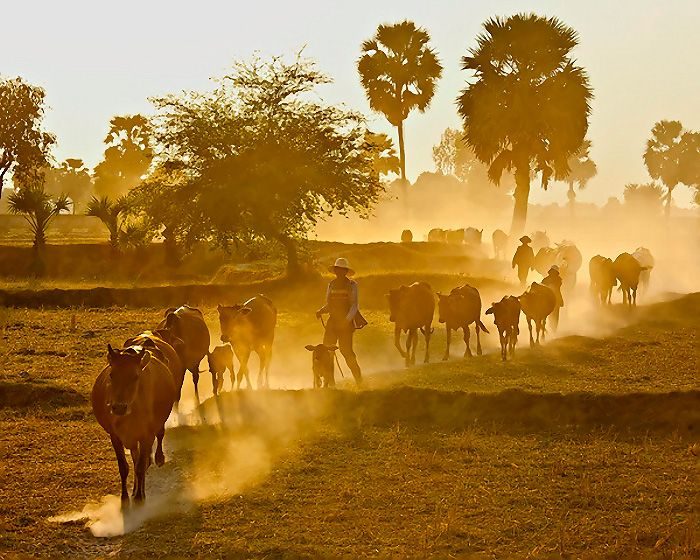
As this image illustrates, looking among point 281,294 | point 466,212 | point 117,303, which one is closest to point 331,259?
point 281,294

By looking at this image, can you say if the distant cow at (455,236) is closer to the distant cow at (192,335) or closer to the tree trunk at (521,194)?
the tree trunk at (521,194)

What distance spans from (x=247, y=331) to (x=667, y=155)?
11696 centimetres

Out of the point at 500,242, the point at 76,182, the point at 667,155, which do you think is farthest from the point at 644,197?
the point at 500,242

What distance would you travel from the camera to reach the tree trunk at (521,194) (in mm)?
51000

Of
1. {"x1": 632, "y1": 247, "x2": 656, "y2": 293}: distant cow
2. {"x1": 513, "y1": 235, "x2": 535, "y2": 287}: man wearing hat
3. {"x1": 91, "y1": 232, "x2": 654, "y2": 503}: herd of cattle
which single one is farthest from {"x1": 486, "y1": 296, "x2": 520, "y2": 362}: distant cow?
{"x1": 632, "y1": 247, "x2": 656, "y2": 293}: distant cow

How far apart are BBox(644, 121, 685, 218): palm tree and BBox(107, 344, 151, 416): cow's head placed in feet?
402

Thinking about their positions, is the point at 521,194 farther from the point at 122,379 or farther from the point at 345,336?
the point at 122,379

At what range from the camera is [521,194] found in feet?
168

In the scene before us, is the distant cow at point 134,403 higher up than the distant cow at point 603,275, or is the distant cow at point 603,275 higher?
the distant cow at point 603,275

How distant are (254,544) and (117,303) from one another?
25.8 metres

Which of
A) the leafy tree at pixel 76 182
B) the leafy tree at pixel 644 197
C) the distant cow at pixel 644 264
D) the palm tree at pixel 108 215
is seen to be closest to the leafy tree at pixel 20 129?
A: the palm tree at pixel 108 215

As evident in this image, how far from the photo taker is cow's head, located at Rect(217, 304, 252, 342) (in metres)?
19.9

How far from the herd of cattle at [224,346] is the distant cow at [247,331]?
0.02 m

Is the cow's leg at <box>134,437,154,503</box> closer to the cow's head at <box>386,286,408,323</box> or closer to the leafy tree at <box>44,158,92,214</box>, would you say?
the cow's head at <box>386,286,408,323</box>
